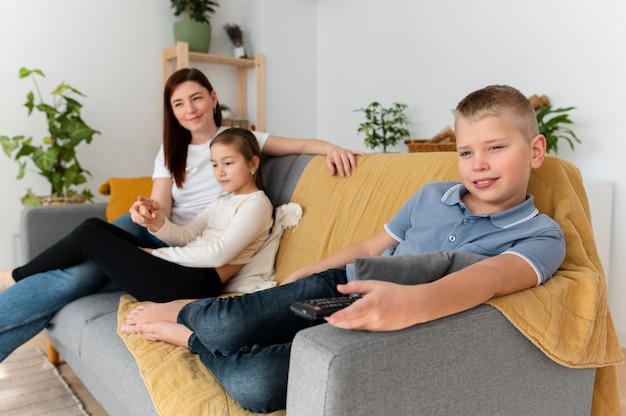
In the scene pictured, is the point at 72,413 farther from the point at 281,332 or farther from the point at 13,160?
the point at 13,160

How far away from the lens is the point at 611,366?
117 cm

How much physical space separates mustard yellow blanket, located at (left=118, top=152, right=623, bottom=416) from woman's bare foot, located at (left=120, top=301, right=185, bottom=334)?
4 centimetres

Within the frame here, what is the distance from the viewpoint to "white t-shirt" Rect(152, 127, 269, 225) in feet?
6.86

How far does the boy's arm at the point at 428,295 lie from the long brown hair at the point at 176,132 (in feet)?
4.53

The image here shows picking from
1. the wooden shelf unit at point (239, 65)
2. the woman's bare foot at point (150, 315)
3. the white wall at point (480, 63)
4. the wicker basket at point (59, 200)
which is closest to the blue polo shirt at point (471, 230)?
the woman's bare foot at point (150, 315)

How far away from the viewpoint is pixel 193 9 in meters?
3.65

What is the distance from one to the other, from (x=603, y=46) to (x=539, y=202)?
5.25ft

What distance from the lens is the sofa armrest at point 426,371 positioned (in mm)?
782

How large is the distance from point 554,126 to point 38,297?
7.29ft

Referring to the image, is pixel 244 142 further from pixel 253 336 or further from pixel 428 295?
pixel 428 295

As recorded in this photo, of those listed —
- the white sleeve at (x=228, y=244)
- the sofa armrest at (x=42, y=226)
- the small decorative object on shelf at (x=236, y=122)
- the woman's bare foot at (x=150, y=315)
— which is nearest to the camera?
the woman's bare foot at (x=150, y=315)

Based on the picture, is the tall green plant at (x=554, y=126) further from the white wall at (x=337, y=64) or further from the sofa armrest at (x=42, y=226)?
the sofa armrest at (x=42, y=226)

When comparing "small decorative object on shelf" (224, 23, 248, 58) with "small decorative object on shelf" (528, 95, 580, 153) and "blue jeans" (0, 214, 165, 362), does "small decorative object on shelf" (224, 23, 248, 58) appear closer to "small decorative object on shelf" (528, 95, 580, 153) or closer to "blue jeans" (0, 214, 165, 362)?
"small decorative object on shelf" (528, 95, 580, 153)

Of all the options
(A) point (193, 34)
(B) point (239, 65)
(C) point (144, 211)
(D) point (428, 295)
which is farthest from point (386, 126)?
(D) point (428, 295)
